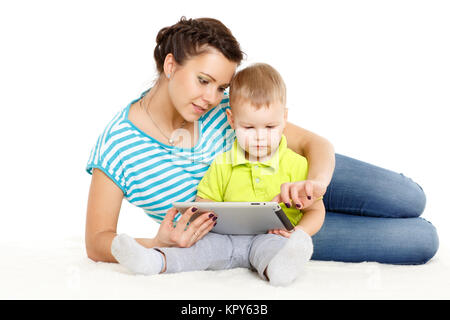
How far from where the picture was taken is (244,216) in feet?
5.90

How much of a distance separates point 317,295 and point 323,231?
2.13 feet

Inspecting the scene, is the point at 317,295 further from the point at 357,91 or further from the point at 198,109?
the point at 357,91

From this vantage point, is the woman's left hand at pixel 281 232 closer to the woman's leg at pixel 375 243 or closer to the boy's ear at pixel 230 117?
the woman's leg at pixel 375 243

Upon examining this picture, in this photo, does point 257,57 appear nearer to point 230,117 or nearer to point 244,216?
point 230,117

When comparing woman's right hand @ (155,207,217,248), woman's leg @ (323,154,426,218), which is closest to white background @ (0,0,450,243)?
woman's leg @ (323,154,426,218)

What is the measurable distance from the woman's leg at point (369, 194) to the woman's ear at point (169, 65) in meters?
0.78

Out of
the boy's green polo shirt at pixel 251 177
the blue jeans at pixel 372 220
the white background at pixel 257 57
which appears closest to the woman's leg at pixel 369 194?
the blue jeans at pixel 372 220

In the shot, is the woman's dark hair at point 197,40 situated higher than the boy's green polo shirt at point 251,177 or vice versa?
the woman's dark hair at point 197,40

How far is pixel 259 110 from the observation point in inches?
77.4

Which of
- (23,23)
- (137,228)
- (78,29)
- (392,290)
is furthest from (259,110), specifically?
(23,23)

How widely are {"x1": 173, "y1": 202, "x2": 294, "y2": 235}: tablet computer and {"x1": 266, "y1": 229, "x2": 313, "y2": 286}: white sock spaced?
125mm

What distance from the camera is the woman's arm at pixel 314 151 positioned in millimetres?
1999

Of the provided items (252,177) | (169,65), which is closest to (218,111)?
(169,65)

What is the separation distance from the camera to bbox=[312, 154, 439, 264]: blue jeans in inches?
84.8
